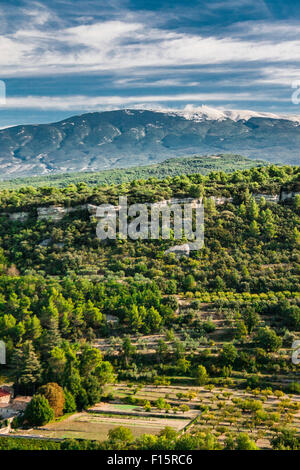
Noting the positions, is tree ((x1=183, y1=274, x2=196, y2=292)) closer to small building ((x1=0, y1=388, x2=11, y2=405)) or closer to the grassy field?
the grassy field

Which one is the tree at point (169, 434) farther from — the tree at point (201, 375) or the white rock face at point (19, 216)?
the white rock face at point (19, 216)

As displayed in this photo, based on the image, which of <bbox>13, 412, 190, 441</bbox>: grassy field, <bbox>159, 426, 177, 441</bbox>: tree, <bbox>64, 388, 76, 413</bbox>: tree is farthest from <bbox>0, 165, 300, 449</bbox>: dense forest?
<bbox>13, 412, 190, 441</bbox>: grassy field

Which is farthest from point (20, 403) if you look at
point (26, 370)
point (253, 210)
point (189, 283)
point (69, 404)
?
point (253, 210)

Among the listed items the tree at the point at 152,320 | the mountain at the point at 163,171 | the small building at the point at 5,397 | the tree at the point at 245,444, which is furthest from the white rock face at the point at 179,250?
the mountain at the point at 163,171

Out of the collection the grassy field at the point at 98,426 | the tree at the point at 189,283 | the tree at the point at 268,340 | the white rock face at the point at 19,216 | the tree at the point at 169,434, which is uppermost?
the white rock face at the point at 19,216

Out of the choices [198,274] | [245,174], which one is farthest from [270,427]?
[245,174]
